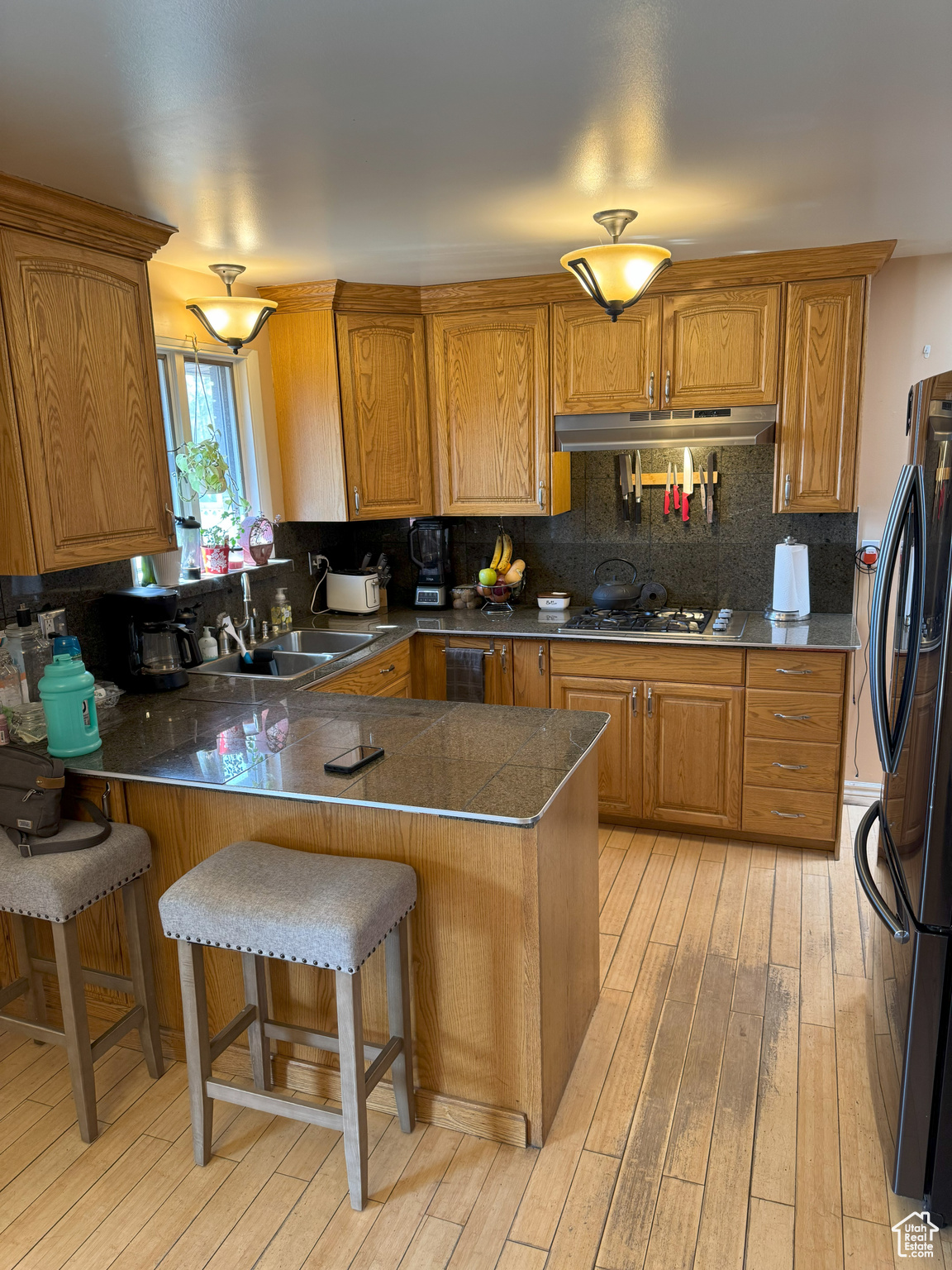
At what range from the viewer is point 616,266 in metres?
2.62

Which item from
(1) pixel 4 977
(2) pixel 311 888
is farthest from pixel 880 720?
(1) pixel 4 977

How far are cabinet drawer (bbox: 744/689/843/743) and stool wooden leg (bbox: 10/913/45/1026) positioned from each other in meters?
2.63

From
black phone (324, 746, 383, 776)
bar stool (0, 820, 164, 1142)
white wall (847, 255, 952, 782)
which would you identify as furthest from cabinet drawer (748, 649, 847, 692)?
bar stool (0, 820, 164, 1142)

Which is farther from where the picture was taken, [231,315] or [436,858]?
[231,315]

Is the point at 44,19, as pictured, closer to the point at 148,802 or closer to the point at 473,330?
the point at 148,802

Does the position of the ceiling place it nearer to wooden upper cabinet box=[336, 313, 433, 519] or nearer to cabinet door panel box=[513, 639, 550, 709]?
wooden upper cabinet box=[336, 313, 433, 519]

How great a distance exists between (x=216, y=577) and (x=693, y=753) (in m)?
2.11

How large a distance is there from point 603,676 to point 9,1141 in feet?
8.45

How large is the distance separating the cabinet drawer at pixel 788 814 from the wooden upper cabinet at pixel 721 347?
1.60 metres

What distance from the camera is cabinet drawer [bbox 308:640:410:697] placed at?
3.28 meters

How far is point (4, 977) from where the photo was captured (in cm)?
261

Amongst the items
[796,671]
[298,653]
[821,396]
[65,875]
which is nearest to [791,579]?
[796,671]

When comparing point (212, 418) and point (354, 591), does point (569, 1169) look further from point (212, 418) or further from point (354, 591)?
point (212, 418)

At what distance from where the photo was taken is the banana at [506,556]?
169 inches
